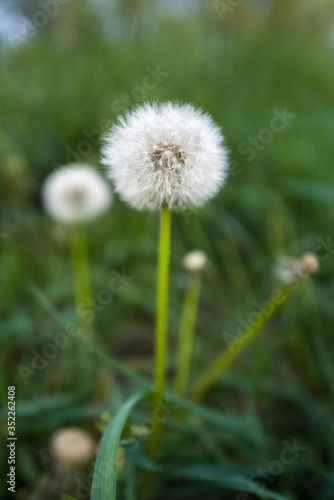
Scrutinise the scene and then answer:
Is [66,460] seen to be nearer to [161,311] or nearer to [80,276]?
[161,311]

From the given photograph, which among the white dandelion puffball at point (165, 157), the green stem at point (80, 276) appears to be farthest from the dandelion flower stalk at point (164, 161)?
the green stem at point (80, 276)

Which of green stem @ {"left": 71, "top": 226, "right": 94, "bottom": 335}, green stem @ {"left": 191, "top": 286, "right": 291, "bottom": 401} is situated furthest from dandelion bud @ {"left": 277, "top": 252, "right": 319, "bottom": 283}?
green stem @ {"left": 71, "top": 226, "right": 94, "bottom": 335}

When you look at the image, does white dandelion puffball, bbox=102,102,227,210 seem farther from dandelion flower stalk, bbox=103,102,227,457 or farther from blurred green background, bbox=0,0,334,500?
blurred green background, bbox=0,0,334,500

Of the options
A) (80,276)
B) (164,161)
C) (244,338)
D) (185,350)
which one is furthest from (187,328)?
(164,161)

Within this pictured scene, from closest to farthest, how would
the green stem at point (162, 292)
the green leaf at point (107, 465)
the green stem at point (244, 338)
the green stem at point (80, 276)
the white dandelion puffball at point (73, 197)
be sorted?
1. the green leaf at point (107, 465)
2. the green stem at point (162, 292)
3. the green stem at point (244, 338)
4. the green stem at point (80, 276)
5. the white dandelion puffball at point (73, 197)

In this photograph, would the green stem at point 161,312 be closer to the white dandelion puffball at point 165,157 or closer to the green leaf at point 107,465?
the white dandelion puffball at point 165,157
